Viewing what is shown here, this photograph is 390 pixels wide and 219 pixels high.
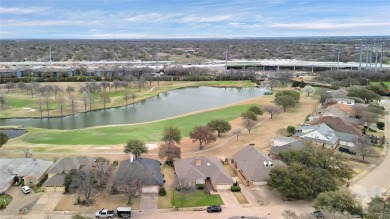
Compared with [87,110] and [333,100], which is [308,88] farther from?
[87,110]

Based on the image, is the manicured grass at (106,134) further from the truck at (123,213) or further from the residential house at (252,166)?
the truck at (123,213)

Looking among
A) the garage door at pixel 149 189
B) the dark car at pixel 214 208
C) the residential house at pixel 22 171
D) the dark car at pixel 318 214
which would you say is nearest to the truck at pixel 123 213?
the garage door at pixel 149 189

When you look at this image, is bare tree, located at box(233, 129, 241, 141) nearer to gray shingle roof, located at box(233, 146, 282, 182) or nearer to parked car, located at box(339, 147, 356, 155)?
gray shingle roof, located at box(233, 146, 282, 182)

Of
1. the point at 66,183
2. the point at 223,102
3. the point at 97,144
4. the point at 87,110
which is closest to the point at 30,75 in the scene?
the point at 87,110

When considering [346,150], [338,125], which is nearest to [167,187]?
[346,150]

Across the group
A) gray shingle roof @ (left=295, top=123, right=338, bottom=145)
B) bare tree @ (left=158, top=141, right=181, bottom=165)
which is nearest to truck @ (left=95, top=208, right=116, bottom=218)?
bare tree @ (left=158, top=141, right=181, bottom=165)

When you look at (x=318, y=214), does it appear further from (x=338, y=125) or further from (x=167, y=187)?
(x=338, y=125)
